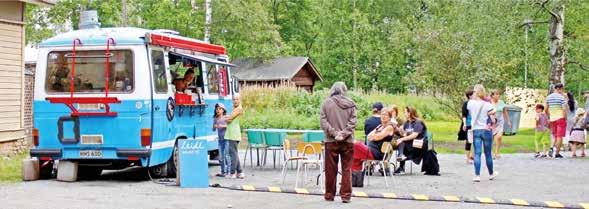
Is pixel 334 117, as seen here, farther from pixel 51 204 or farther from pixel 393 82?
pixel 393 82

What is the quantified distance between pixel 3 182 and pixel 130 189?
251 centimetres

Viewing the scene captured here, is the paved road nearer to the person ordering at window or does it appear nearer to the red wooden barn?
the person ordering at window

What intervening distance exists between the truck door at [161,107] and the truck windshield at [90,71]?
43cm

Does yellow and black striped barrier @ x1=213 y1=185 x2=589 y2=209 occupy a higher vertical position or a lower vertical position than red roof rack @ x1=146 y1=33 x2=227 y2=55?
lower

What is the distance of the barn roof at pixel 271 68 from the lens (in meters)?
59.2

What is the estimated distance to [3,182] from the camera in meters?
15.5

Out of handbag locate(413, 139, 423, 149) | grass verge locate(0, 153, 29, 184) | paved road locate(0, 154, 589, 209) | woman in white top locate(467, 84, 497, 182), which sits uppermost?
woman in white top locate(467, 84, 497, 182)

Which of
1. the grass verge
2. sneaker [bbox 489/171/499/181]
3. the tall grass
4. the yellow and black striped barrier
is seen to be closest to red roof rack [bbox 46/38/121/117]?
the grass verge

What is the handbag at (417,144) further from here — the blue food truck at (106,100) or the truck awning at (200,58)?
the blue food truck at (106,100)

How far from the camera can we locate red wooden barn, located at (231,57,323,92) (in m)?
59.1

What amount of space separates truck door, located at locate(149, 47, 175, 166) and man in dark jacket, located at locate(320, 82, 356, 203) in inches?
151

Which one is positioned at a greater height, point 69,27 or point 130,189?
point 69,27

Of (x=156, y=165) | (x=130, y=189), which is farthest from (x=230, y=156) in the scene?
(x=130, y=189)

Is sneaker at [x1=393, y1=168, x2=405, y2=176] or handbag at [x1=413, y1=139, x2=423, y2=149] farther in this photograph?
sneaker at [x1=393, y1=168, x2=405, y2=176]
